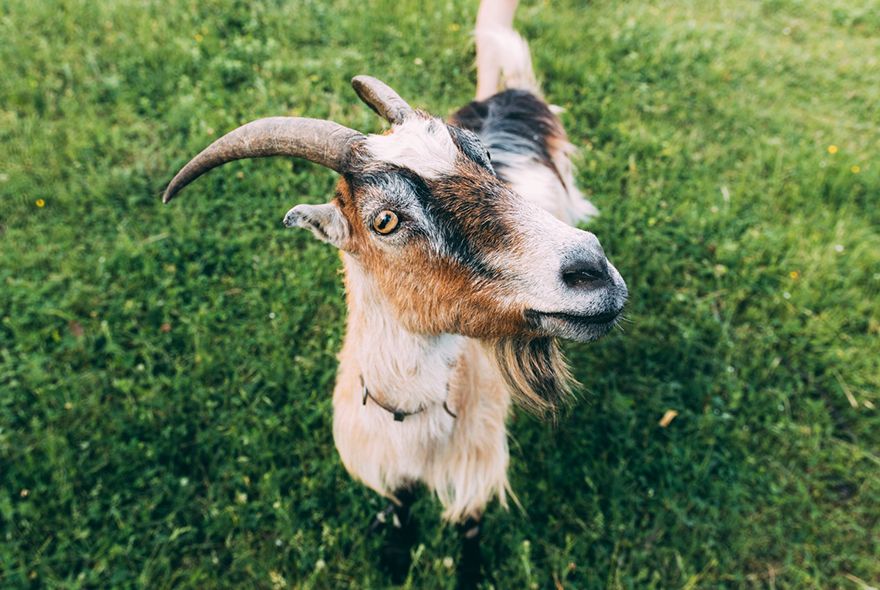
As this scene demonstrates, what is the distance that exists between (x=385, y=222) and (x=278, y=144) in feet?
1.52

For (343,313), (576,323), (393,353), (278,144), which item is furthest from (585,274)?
(343,313)

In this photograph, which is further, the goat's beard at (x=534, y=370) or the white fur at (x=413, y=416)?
the white fur at (x=413, y=416)

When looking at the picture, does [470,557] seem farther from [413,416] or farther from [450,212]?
[450,212]

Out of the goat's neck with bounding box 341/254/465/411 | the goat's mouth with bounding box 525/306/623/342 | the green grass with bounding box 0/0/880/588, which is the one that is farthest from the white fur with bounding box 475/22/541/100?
the goat's mouth with bounding box 525/306/623/342

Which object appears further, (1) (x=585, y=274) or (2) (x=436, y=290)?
(2) (x=436, y=290)

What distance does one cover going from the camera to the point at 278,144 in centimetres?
211

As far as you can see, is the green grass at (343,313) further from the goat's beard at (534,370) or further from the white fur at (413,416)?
the goat's beard at (534,370)

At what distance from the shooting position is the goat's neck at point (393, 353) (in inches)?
94.7

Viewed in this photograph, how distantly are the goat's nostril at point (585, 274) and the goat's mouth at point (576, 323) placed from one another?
3.7 inches

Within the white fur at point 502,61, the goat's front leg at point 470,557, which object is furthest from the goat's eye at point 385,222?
the white fur at point 502,61

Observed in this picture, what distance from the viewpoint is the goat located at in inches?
75.8

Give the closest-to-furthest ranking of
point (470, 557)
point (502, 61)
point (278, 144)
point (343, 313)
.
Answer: point (278, 144), point (470, 557), point (343, 313), point (502, 61)

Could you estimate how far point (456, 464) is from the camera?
9.75 ft

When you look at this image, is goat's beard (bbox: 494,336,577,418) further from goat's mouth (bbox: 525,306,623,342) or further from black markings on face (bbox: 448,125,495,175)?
black markings on face (bbox: 448,125,495,175)
